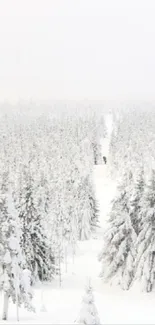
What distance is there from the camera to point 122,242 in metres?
42.8

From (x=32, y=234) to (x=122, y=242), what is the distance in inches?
318

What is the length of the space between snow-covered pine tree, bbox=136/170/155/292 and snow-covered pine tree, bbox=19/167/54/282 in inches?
340

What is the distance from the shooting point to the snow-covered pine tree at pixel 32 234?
42.6 m

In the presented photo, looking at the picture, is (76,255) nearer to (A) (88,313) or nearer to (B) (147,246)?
(B) (147,246)

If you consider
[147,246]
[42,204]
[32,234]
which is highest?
[42,204]

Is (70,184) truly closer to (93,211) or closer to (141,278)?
(93,211)

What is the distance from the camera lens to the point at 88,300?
72.7 feet

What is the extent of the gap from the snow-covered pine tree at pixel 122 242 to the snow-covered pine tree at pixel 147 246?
99 centimetres

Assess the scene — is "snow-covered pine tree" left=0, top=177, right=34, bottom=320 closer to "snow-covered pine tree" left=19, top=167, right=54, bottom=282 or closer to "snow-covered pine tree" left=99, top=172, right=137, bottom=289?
"snow-covered pine tree" left=19, top=167, right=54, bottom=282

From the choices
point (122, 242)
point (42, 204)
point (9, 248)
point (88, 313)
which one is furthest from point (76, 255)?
point (88, 313)

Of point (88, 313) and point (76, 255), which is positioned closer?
point (88, 313)

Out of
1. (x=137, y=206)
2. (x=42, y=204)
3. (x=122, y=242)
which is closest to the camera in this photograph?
(x=122, y=242)

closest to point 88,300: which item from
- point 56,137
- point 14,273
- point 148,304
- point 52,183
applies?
point 14,273

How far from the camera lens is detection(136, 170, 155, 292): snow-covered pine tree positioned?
40.2 meters
